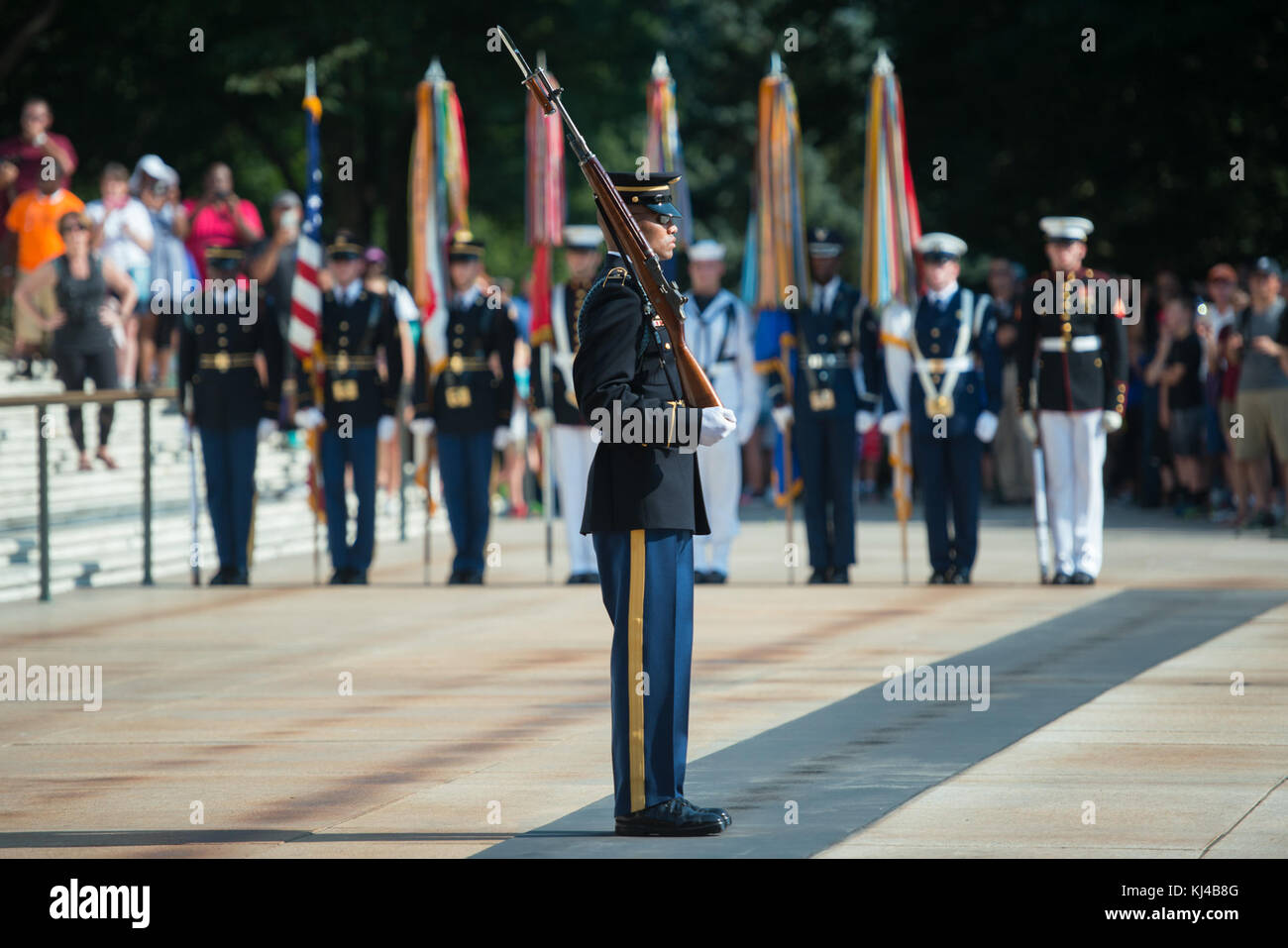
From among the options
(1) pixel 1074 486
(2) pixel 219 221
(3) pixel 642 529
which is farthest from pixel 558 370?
(3) pixel 642 529

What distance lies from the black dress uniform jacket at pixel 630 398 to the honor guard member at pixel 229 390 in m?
7.86

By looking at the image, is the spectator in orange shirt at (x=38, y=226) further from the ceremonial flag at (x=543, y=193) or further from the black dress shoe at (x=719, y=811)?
the black dress shoe at (x=719, y=811)

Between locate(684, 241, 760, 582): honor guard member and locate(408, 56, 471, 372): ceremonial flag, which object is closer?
locate(684, 241, 760, 582): honor guard member

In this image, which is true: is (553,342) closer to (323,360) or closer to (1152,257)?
(323,360)

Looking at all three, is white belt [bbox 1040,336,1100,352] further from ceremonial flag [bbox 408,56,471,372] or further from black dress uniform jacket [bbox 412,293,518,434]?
ceremonial flag [bbox 408,56,471,372]

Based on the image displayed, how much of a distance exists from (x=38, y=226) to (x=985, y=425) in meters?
8.52

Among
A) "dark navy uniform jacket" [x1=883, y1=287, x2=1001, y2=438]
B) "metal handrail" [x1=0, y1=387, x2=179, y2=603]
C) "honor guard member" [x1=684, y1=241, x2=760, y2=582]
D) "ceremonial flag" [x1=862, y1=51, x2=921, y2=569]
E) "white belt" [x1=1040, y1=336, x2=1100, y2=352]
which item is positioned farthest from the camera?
"ceremonial flag" [x1=862, y1=51, x2=921, y2=569]

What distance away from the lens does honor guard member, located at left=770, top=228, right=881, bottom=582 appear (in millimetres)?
14000

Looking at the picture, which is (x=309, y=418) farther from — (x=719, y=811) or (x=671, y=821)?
(x=671, y=821)

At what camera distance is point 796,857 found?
19.9 ft

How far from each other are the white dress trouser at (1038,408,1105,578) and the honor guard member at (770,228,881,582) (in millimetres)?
1222

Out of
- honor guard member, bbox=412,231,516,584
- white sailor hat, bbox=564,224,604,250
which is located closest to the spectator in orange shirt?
honor guard member, bbox=412,231,516,584

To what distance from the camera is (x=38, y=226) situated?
18.1m

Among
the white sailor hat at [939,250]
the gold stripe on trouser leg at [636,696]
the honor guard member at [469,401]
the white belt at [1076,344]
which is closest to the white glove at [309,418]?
the honor guard member at [469,401]
